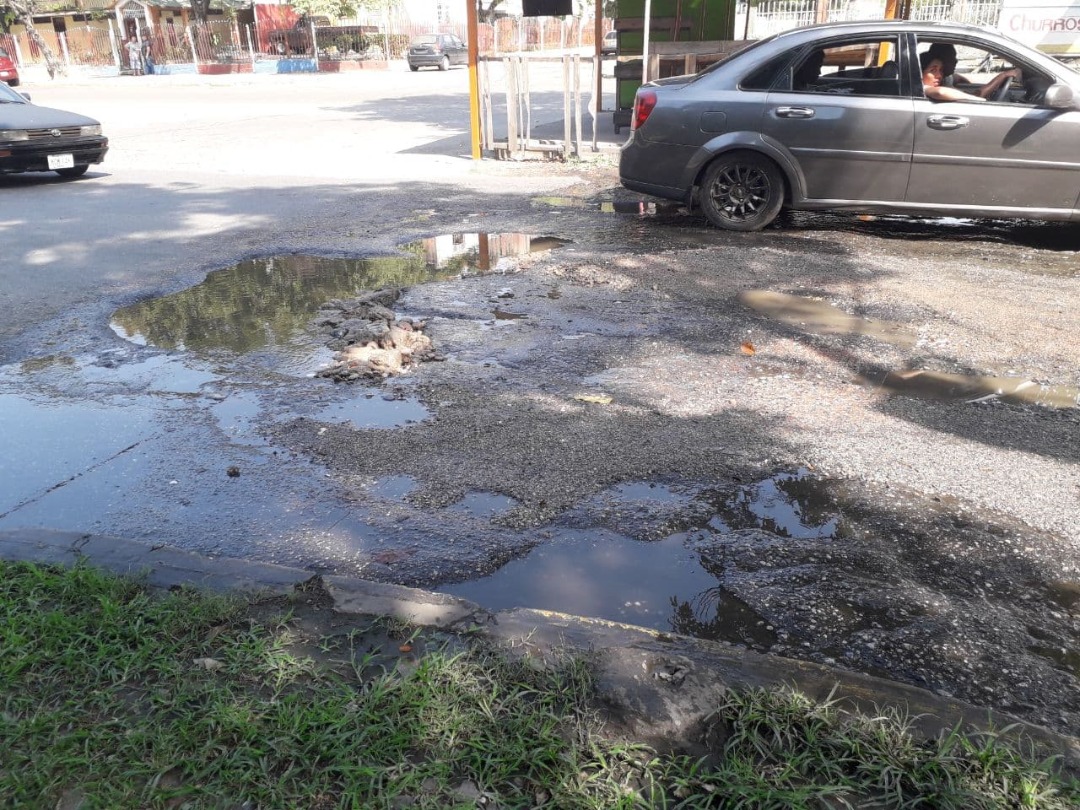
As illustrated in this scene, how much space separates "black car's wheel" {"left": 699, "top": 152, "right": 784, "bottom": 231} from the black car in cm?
938

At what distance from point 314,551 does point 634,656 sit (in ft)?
4.58

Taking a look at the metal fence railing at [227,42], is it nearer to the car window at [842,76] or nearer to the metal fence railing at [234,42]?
the metal fence railing at [234,42]

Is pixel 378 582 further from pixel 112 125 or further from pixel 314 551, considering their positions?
pixel 112 125

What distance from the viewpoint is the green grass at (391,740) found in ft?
6.80

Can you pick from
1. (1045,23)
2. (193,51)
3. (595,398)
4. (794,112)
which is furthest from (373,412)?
(193,51)

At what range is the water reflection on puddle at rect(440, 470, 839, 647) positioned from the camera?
9.59 ft

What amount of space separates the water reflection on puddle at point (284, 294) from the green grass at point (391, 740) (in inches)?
108

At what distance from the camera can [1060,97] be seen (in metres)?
6.97

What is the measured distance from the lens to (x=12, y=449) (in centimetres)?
419

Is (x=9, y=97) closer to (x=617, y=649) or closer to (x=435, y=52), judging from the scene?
(x=617, y=649)

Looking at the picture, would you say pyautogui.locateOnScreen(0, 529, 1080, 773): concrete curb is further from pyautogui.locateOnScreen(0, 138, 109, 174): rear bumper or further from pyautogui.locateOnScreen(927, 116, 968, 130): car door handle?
pyautogui.locateOnScreen(0, 138, 109, 174): rear bumper

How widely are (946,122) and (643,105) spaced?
273cm

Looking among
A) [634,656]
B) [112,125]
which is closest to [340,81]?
[112,125]

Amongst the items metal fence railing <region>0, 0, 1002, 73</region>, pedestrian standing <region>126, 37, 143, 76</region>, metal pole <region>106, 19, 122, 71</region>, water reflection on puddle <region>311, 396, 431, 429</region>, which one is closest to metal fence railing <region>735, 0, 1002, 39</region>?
water reflection on puddle <region>311, 396, 431, 429</region>
